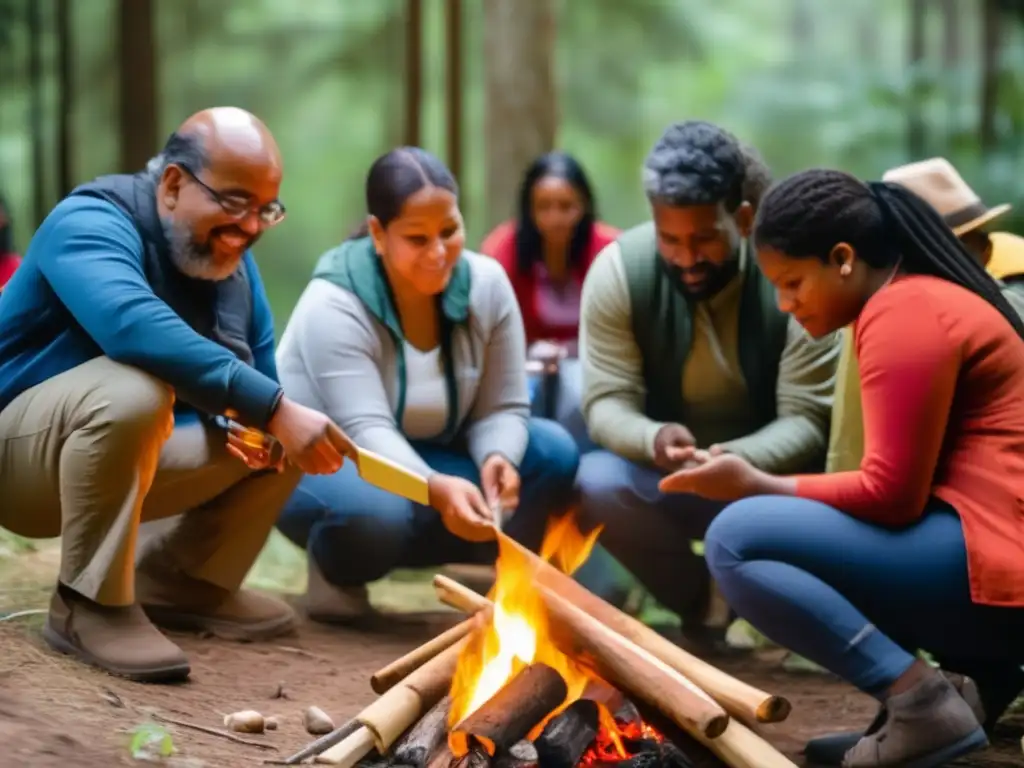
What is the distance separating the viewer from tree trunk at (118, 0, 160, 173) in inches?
293

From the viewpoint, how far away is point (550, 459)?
512 centimetres

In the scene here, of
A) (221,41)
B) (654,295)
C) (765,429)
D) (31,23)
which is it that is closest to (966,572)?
(765,429)

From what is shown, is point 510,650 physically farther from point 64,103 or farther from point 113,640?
point 64,103

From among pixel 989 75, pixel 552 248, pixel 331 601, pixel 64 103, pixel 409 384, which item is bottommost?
pixel 331 601

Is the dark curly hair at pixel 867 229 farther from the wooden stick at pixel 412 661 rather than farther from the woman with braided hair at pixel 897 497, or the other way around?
the wooden stick at pixel 412 661

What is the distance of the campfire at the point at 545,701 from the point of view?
3.37 meters

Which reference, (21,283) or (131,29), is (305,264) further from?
(21,283)

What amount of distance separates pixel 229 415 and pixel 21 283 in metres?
0.71

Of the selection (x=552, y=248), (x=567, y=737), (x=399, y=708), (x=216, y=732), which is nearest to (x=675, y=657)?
(x=567, y=737)

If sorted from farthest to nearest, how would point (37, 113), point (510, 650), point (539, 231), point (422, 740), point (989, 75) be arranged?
point (989, 75), point (37, 113), point (539, 231), point (510, 650), point (422, 740)

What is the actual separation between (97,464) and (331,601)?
4.89 ft

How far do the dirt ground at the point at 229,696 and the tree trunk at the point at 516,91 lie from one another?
140 inches

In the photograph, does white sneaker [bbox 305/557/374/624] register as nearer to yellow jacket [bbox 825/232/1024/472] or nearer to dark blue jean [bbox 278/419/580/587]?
dark blue jean [bbox 278/419/580/587]

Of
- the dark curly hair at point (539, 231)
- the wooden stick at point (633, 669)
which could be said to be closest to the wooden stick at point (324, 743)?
the wooden stick at point (633, 669)
